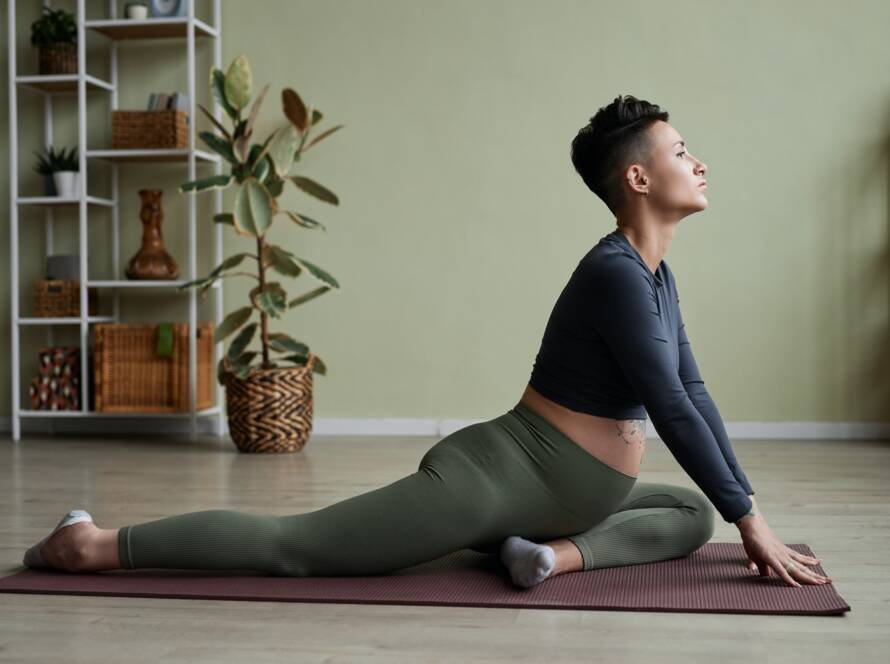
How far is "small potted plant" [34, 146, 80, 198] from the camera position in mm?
4426

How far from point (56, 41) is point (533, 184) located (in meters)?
1.98

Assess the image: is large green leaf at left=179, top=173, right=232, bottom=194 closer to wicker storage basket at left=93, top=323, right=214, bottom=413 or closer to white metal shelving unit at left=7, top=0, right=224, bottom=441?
white metal shelving unit at left=7, top=0, right=224, bottom=441

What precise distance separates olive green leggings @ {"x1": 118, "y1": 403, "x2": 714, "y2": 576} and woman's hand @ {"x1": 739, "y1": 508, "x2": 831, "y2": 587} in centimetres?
23

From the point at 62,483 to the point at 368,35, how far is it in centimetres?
222

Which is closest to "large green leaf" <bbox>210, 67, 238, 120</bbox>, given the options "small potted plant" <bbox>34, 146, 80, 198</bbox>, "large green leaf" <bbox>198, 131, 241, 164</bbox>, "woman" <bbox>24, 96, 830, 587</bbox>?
"large green leaf" <bbox>198, 131, 241, 164</bbox>

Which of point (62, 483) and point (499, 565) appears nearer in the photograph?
point (499, 565)

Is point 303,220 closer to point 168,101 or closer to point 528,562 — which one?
point 168,101

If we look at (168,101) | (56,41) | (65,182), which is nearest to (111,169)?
(65,182)

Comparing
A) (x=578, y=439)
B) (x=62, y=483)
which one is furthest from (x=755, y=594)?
(x=62, y=483)

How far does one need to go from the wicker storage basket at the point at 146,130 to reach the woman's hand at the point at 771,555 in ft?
10.4

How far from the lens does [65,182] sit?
4.43m

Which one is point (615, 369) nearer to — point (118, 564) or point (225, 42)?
point (118, 564)

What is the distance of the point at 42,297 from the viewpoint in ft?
14.5

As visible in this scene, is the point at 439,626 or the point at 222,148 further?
the point at 222,148
